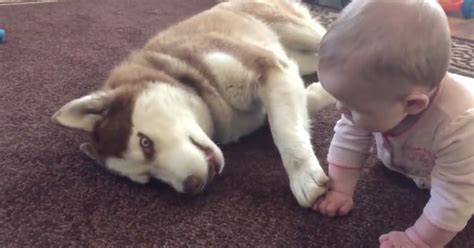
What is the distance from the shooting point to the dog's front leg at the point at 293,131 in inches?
46.9

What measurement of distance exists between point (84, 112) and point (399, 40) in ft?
2.49

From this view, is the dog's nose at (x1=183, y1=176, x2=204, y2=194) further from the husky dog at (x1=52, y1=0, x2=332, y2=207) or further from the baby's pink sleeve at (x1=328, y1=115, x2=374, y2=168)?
the baby's pink sleeve at (x1=328, y1=115, x2=374, y2=168)

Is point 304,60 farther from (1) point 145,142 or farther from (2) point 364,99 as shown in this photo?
(2) point 364,99

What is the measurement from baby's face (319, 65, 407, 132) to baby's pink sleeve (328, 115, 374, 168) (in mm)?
157

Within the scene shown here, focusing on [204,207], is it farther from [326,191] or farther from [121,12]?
[121,12]

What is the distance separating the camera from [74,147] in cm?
149

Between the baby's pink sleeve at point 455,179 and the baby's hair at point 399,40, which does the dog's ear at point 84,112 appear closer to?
the baby's hair at point 399,40

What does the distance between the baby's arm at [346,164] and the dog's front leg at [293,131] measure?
21 mm

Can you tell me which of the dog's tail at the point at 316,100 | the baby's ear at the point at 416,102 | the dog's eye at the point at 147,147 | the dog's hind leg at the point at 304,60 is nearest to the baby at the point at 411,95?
the baby's ear at the point at 416,102

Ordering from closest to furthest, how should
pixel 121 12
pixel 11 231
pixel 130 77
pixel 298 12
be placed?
pixel 11 231
pixel 130 77
pixel 298 12
pixel 121 12

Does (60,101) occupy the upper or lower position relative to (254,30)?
lower

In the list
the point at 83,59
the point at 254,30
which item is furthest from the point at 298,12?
the point at 83,59

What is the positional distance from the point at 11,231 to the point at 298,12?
1.36 m

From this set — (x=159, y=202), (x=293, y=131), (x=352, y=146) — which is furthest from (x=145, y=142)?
(x=352, y=146)
